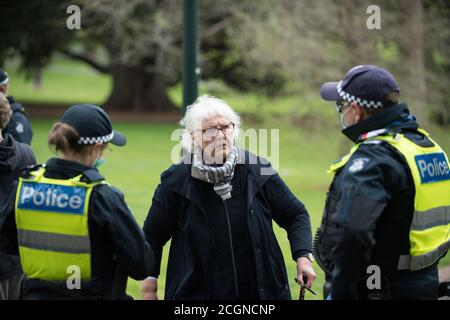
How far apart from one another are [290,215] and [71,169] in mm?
1468

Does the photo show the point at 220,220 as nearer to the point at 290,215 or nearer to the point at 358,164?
the point at 290,215

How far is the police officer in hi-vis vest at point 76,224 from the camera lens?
3.81 metres

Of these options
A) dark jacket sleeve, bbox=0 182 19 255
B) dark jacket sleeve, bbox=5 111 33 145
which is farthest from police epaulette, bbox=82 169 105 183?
dark jacket sleeve, bbox=5 111 33 145

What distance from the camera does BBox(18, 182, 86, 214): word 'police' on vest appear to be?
3795mm

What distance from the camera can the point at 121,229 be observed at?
3.81 meters

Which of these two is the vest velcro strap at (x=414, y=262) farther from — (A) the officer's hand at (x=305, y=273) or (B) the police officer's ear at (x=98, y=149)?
(B) the police officer's ear at (x=98, y=149)

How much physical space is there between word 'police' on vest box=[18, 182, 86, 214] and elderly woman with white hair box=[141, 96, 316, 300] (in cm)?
83

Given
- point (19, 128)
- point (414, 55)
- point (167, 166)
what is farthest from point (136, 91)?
point (19, 128)

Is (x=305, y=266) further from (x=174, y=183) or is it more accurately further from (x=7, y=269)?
(x=7, y=269)

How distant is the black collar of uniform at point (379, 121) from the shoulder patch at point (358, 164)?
225 millimetres

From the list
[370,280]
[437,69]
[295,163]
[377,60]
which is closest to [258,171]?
[370,280]

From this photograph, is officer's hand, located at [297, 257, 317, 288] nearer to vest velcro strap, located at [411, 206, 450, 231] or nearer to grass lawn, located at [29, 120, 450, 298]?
vest velcro strap, located at [411, 206, 450, 231]

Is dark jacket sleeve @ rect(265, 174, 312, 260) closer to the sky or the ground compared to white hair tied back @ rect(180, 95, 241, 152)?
closer to the ground
